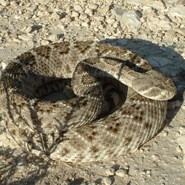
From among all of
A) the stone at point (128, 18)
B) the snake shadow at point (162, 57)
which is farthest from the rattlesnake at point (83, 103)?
the stone at point (128, 18)

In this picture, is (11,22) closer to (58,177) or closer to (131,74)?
(131,74)

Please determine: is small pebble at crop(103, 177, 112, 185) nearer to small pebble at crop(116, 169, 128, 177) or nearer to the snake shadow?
small pebble at crop(116, 169, 128, 177)

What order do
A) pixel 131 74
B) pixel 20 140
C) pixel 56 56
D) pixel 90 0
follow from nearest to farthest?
pixel 20 140, pixel 131 74, pixel 56 56, pixel 90 0

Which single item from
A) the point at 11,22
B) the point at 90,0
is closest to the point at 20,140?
the point at 11,22

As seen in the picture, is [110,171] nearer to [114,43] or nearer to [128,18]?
[114,43]

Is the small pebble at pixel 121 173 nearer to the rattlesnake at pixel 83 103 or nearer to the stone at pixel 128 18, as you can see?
the rattlesnake at pixel 83 103

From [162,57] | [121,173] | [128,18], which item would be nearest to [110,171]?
[121,173]
